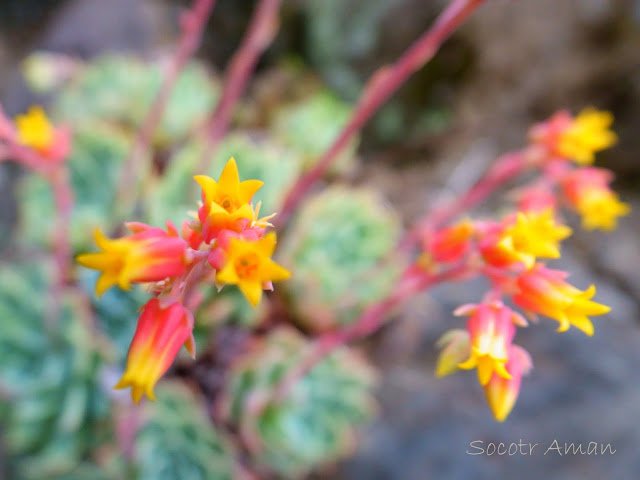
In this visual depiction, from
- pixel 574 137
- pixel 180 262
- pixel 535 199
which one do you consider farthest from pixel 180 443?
pixel 574 137

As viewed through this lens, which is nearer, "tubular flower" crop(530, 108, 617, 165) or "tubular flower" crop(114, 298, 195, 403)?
"tubular flower" crop(114, 298, 195, 403)

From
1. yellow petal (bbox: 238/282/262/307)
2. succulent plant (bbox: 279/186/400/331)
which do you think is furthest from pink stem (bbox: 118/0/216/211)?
yellow petal (bbox: 238/282/262/307)

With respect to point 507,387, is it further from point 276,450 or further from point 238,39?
point 238,39

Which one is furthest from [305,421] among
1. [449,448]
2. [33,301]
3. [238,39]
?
[238,39]

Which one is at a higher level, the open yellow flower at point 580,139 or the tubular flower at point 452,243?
the open yellow flower at point 580,139

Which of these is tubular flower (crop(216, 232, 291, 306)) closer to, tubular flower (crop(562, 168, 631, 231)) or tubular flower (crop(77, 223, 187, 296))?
tubular flower (crop(77, 223, 187, 296))

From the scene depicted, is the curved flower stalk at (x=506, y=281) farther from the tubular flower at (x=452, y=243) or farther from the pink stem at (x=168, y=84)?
the pink stem at (x=168, y=84)

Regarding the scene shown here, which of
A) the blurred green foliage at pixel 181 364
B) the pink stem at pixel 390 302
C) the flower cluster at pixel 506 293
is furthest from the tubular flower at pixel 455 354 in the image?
the blurred green foliage at pixel 181 364

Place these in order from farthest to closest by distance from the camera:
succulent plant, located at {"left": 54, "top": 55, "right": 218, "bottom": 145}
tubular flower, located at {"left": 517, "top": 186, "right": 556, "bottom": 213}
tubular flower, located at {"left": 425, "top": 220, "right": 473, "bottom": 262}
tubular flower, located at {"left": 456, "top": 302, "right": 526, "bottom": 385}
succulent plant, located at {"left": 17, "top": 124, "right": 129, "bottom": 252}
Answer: succulent plant, located at {"left": 54, "top": 55, "right": 218, "bottom": 145} → succulent plant, located at {"left": 17, "top": 124, "right": 129, "bottom": 252} → tubular flower, located at {"left": 517, "top": 186, "right": 556, "bottom": 213} → tubular flower, located at {"left": 425, "top": 220, "right": 473, "bottom": 262} → tubular flower, located at {"left": 456, "top": 302, "right": 526, "bottom": 385}
